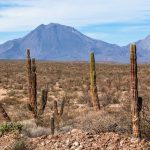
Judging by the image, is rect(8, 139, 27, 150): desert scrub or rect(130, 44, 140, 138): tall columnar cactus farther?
rect(130, 44, 140, 138): tall columnar cactus

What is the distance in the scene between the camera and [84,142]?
11.3m

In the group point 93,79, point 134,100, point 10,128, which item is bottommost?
point 10,128

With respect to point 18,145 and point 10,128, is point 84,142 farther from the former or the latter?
point 10,128

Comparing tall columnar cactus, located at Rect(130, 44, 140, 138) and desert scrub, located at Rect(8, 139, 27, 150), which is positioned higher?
tall columnar cactus, located at Rect(130, 44, 140, 138)

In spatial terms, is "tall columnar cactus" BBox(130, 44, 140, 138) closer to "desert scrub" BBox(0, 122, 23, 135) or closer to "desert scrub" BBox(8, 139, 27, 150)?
"desert scrub" BBox(8, 139, 27, 150)

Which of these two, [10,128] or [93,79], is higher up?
[93,79]

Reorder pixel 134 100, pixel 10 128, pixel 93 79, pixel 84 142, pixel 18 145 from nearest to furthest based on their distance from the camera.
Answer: pixel 84 142
pixel 18 145
pixel 134 100
pixel 10 128
pixel 93 79

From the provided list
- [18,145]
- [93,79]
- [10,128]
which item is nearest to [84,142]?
[18,145]

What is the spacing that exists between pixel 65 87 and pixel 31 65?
888 inches

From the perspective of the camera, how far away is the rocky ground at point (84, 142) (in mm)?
10750

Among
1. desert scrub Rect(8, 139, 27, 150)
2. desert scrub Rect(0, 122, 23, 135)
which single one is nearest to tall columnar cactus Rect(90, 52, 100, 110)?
desert scrub Rect(0, 122, 23, 135)

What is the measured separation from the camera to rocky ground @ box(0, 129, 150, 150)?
1075 centimetres

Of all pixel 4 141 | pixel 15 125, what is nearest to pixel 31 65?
pixel 15 125

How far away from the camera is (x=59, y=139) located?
11.7 meters
